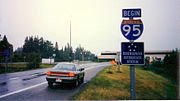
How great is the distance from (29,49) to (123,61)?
9997cm

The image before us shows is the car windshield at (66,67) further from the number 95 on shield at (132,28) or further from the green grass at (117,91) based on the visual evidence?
the number 95 on shield at (132,28)

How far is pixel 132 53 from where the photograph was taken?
447cm

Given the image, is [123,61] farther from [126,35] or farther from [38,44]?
[38,44]

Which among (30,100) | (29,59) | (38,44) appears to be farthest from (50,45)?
(30,100)

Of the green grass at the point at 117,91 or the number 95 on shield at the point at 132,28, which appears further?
the green grass at the point at 117,91

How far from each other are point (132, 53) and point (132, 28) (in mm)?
661

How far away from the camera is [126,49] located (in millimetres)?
4504

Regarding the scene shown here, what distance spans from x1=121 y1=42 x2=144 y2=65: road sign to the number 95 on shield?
7.9 inches

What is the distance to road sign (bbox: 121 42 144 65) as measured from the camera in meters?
4.42

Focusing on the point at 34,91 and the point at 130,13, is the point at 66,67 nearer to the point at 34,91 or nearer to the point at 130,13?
the point at 34,91

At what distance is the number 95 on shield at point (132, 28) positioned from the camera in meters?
4.46

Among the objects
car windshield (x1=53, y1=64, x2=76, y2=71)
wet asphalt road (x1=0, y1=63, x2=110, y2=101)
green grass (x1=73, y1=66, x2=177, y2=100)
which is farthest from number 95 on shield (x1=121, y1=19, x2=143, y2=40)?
car windshield (x1=53, y1=64, x2=76, y2=71)

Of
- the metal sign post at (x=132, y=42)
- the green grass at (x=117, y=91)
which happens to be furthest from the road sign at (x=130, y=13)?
the green grass at (x=117, y=91)

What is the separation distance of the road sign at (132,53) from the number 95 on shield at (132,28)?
7.9 inches
